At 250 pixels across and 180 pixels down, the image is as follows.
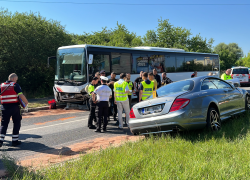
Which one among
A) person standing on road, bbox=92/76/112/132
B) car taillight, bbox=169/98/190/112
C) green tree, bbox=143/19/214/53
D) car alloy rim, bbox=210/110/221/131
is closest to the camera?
car taillight, bbox=169/98/190/112

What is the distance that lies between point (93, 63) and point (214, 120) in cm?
815

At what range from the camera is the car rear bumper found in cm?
535

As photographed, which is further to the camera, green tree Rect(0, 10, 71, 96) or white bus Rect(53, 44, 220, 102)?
green tree Rect(0, 10, 71, 96)

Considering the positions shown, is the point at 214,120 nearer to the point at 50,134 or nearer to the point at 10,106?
the point at 50,134

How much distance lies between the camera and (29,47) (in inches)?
719

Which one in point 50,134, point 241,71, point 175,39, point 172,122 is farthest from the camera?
point 175,39

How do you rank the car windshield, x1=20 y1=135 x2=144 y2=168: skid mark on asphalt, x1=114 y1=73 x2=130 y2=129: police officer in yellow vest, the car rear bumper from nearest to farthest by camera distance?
1. x1=20 y1=135 x2=144 y2=168: skid mark on asphalt
2. the car rear bumper
3. the car windshield
4. x1=114 y1=73 x2=130 y2=129: police officer in yellow vest

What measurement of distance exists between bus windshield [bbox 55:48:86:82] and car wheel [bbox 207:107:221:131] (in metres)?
7.80

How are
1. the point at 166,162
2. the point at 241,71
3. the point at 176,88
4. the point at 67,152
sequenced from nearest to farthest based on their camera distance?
the point at 166,162, the point at 67,152, the point at 176,88, the point at 241,71

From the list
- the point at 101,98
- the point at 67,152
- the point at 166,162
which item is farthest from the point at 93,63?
the point at 166,162

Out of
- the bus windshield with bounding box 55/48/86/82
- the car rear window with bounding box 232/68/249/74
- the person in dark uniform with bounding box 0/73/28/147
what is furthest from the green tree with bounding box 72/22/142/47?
the person in dark uniform with bounding box 0/73/28/147

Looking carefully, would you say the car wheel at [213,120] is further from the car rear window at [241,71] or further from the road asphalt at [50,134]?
the car rear window at [241,71]

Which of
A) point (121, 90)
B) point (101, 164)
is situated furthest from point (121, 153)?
point (121, 90)

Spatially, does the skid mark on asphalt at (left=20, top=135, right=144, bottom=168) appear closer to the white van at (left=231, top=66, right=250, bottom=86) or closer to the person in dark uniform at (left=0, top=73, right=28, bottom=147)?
the person in dark uniform at (left=0, top=73, right=28, bottom=147)
